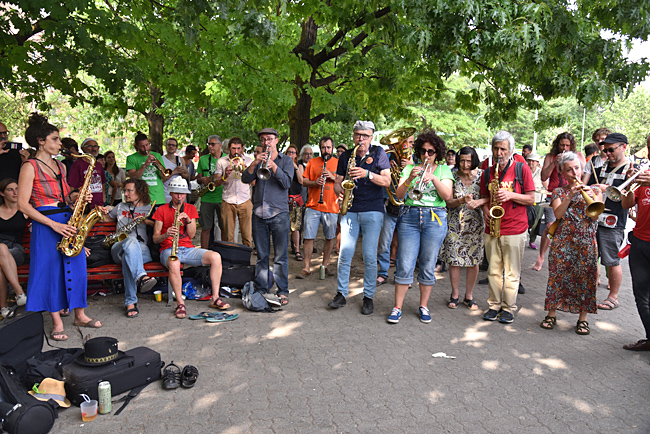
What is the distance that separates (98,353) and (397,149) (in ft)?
13.0

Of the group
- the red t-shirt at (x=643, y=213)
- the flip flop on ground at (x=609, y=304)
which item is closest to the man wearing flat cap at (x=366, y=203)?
the red t-shirt at (x=643, y=213)

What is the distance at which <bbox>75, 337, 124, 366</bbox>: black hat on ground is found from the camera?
3609 mm

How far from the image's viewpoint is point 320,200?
7129mm

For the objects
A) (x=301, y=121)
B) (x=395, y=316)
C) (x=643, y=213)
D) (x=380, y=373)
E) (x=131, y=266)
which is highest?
(x=301, y=121)

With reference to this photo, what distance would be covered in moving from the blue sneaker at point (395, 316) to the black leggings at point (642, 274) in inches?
88.3

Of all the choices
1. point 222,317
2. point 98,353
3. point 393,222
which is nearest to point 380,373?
point 222,317

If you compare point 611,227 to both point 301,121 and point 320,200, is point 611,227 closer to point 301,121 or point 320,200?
point 320,200

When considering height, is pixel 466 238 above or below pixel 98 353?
above

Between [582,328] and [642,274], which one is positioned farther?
[582,328]

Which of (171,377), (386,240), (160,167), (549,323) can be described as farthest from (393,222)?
(171,377)

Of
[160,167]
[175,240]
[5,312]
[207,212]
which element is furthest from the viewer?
[207,212]

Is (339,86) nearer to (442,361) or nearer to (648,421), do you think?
(442,361)

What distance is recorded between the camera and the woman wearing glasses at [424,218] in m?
5.16

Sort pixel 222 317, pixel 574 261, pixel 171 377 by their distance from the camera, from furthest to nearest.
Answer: pixel 222 317, pixel 574 261, pixel 171 377
